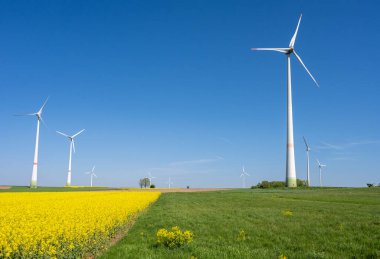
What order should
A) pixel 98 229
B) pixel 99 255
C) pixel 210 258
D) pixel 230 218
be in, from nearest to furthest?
pixel 210 258
pixel 99 255
pixel 98 229
pixel 230 218

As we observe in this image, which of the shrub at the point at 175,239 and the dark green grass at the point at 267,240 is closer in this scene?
the dark green grass at the point at 267,240

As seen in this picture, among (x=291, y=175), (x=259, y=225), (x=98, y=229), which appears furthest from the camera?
(x=291, y=175)

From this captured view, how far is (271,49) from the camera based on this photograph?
74938mm

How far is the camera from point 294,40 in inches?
3093

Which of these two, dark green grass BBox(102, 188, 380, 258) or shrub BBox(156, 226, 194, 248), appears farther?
shrub BBox(156, 226, 194, 248)

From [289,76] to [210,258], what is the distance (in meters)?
67.9

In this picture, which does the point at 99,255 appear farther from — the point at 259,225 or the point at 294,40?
the point at 294,40

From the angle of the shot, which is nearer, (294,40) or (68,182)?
(294,40)

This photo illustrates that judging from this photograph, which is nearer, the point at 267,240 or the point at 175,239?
the point at 175,239

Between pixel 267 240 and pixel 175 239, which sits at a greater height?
pixel 175 239

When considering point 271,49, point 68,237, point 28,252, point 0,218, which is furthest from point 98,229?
point 271,49

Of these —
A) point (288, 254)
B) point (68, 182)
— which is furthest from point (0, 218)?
point (68, 182)

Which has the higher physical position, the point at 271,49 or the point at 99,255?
the point at 271,49

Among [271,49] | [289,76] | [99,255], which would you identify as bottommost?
[99,255]
